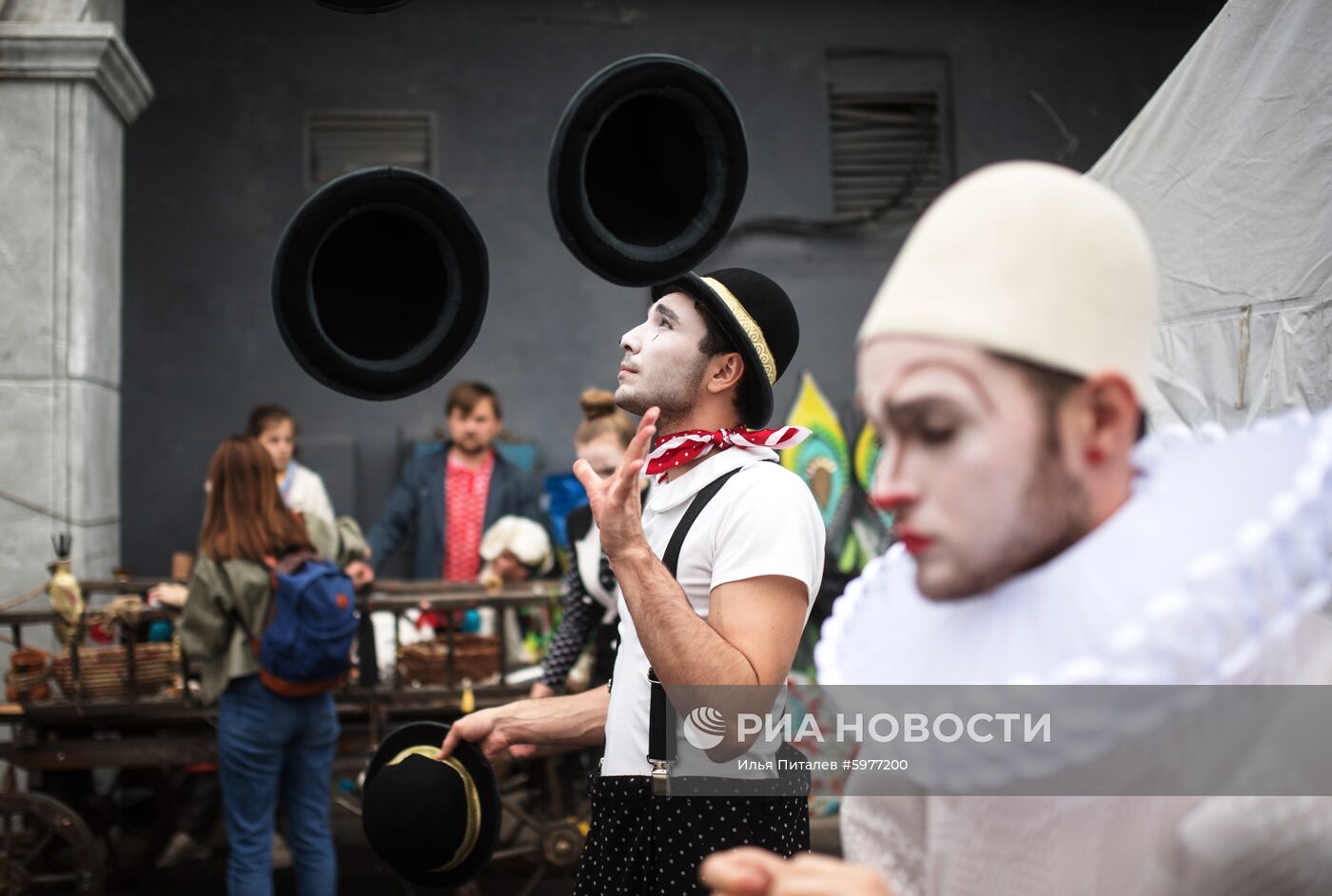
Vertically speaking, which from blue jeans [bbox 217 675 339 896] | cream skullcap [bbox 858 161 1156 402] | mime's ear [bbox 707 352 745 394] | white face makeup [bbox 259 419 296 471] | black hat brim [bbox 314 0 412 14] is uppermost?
black hat brim [bbox 314 0 412 14]

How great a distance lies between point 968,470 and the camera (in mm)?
826

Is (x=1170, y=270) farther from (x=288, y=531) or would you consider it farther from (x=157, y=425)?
(x=157, y=425)

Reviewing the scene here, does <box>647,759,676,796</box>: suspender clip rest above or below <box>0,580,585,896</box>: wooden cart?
above

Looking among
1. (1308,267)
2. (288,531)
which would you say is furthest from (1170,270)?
(288,531)

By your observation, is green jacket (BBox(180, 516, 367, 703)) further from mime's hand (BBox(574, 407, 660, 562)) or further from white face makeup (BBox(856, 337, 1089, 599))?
white face makeup (BBox(856, 337, 1089, 599))

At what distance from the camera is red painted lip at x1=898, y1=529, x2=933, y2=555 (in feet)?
2.83

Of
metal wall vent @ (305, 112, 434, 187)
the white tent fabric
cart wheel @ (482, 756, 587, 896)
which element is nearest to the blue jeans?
cart wheel @ (482, 756, 587, 896)

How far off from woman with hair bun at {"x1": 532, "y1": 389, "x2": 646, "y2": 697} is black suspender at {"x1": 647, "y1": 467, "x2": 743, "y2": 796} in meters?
1.43

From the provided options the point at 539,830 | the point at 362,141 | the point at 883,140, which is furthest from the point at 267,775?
the point at 883,140

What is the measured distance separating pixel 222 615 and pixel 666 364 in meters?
2.30

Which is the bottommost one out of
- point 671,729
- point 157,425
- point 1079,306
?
point 671,729

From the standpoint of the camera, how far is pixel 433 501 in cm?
578

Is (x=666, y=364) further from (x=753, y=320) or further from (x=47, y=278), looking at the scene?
(x=47, y=278)

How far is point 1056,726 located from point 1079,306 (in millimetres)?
293
